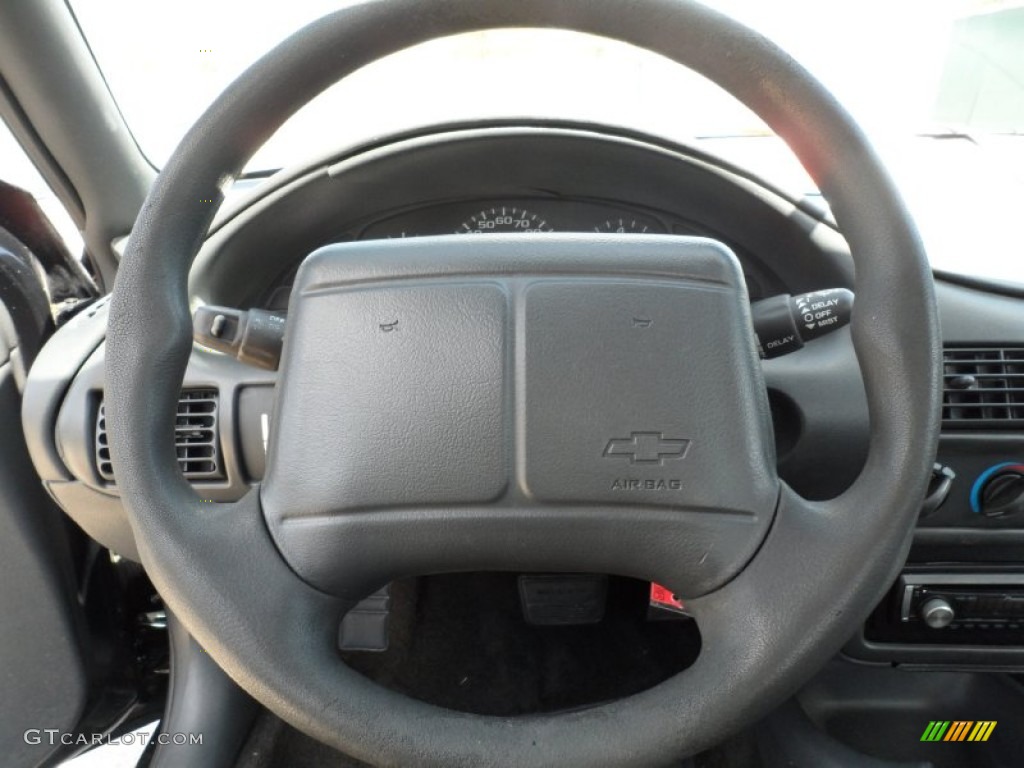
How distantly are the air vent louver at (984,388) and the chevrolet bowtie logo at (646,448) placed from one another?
19.4 inches

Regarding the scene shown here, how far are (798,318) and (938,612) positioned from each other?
49 centimetres

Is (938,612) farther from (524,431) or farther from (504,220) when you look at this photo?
(504,220)

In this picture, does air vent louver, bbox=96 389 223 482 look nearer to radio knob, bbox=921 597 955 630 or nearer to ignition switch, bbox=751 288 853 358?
ignition switch, bbox=751 288 853 358

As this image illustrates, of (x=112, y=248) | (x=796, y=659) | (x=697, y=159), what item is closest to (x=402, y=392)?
(x=796, y=659)

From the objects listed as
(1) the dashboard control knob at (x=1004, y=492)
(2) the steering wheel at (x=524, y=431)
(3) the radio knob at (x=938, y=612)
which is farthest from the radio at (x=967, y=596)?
(2) the steering wheel at (x=524, y=431)

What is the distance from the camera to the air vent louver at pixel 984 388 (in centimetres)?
107

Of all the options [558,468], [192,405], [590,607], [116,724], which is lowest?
[116,724]

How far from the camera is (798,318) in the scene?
37.4 inches

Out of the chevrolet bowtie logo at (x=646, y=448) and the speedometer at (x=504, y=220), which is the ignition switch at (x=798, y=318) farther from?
the speedometer at (x=504, y=220)

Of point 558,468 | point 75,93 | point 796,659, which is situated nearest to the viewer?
point 796,659

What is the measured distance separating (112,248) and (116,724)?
848mm

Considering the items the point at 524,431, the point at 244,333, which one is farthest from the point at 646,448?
the point at 244,333

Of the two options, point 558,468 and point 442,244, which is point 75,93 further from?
point 558,468

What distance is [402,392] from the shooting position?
0.79 m
